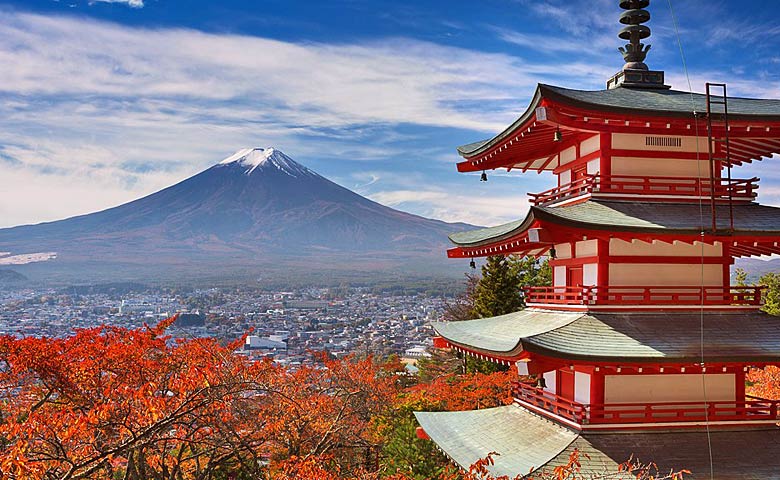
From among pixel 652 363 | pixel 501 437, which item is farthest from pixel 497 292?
pixel 652 363

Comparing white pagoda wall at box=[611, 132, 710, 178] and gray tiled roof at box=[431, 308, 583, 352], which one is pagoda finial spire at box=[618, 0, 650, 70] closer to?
white pagoda wall at box=[611, 132, 710, 178]

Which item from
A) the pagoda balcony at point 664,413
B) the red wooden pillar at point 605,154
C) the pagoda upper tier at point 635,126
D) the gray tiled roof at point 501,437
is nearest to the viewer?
the gray tiled roof at point 501,437

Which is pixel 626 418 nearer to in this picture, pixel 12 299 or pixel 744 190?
pixel 744 190

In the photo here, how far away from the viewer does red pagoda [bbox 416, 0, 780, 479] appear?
986 centimetres

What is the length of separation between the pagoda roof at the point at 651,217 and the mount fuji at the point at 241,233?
101620mm

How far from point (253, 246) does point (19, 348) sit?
117918mm

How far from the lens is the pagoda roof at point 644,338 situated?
31.3 feet

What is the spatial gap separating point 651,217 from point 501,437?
427 centimetres

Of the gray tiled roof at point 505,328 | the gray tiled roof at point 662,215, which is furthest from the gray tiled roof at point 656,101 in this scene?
the gray tiled roof at point 505,328

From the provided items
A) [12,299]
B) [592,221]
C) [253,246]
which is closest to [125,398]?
[592,221]

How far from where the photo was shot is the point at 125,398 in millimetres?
12367

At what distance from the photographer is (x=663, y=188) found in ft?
36.9

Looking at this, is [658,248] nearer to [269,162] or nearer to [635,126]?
[635,126]

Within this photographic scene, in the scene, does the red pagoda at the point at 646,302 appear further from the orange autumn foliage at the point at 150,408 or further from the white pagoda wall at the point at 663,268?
the orange autumn foliage at the point at 150,408
